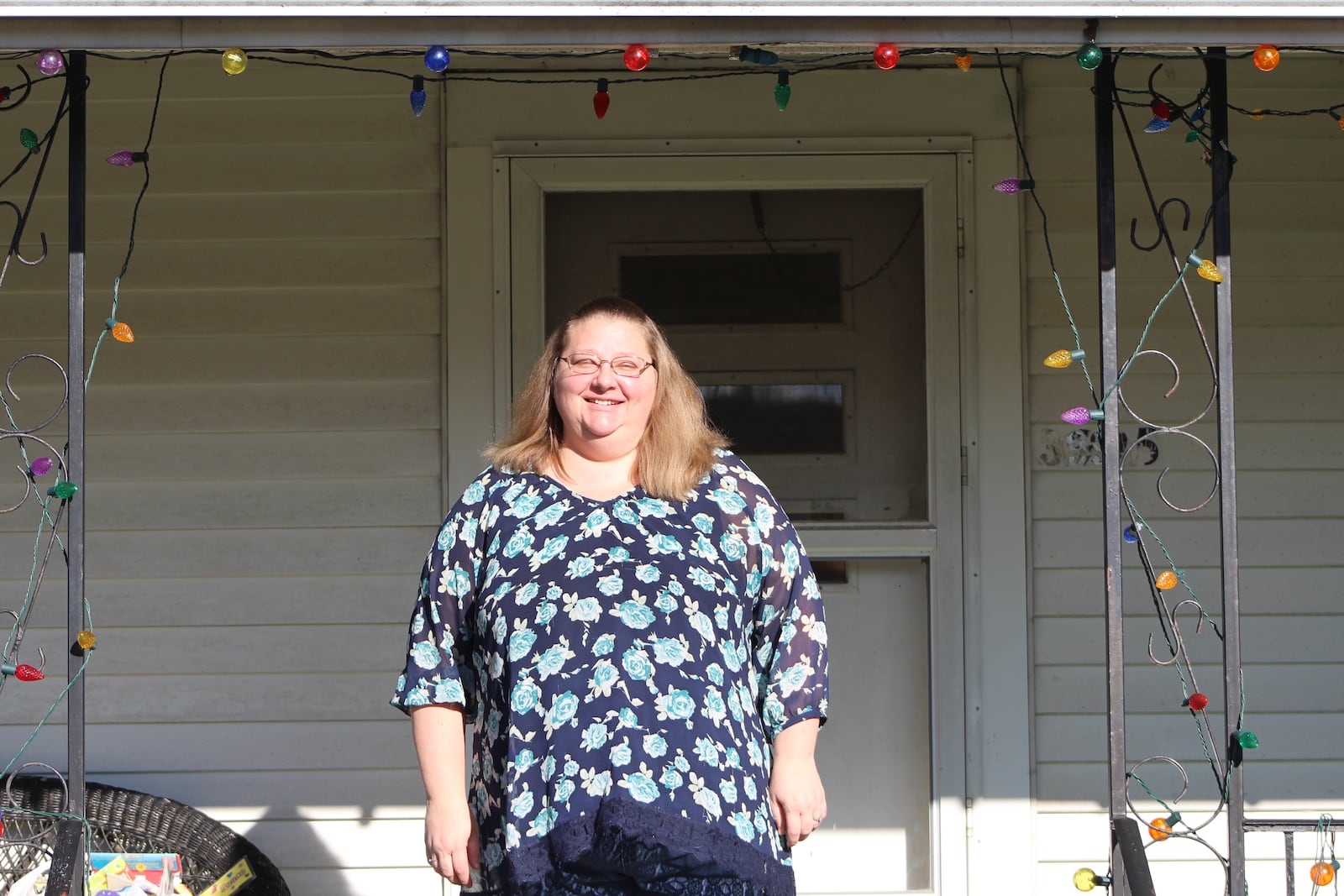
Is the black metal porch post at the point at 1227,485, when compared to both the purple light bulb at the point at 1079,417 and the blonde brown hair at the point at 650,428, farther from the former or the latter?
the blonde brown hair at the point at 650,428

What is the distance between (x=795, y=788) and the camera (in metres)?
2.13

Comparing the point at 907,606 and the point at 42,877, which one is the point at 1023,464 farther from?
the point at 42,877

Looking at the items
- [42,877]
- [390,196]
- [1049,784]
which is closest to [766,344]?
[390,196]

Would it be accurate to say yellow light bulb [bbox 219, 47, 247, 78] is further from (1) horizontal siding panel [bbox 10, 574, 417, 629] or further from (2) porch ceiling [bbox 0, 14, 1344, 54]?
(1) horizontal siding panel [bbox 10, 574, 417, 629]

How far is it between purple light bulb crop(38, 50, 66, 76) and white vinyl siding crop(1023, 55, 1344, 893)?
2487mm

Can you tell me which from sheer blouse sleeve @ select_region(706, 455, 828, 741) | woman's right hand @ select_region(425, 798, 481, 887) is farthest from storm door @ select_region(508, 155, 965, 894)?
woman's right hand @ select_region(425, 798, 481, 887)

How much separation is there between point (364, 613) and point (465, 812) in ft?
5.46

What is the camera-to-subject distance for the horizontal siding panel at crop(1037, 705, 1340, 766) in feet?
11.9

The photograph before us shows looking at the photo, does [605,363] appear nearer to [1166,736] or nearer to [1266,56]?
[1266,56]

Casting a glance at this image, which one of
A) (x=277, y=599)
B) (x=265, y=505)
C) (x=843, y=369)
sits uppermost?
(x=843, y=369)

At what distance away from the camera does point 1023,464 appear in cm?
364

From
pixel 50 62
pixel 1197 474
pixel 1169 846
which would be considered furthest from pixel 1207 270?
pixel 50 62

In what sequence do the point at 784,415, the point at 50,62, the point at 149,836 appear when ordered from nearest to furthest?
the point at 50,62 → the point at 149,836 → the point at 784,415

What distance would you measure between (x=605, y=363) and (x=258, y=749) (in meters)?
2.05
